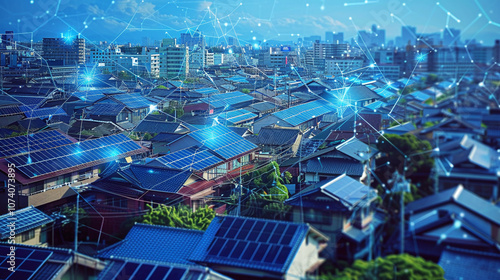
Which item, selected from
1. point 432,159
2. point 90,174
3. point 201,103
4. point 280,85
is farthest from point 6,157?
point 280,85

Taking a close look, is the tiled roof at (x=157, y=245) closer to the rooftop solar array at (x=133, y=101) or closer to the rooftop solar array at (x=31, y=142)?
the rooftop solar array at (x=31, y=142)

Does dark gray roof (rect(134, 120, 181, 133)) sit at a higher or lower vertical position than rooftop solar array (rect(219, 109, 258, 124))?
lower

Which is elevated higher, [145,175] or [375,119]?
[375,119]

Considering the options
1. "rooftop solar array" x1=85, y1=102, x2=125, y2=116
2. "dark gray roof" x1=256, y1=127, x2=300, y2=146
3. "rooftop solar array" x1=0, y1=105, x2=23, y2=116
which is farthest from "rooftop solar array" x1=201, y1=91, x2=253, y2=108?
"dark gray roof" x1=256, y1=127, x2=300, y2=146

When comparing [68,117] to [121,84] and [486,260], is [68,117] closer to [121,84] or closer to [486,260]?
[121,84]

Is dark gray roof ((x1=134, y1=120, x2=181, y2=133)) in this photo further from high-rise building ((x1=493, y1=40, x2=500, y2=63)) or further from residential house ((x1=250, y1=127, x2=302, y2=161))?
high-rise building ((x1=493, y1=40, x2=500, y2=63))

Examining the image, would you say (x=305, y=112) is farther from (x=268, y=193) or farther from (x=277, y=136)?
(x=268, y=193)
